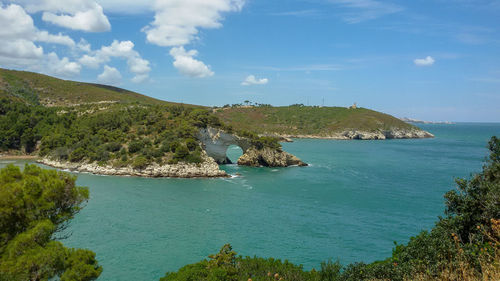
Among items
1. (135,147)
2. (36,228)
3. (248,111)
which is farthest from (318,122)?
(36,228)

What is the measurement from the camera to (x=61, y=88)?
109m

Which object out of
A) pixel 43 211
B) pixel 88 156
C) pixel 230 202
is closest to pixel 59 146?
pixel 88 156

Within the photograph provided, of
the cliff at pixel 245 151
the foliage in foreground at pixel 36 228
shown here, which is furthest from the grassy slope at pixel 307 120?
the foliage in foreground at pixel 36 228

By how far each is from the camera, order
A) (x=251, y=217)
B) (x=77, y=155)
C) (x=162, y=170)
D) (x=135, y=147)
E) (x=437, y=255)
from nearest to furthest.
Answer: (x=437, y=255), (x=251, y=217), (x=162, y=170), (x=135, y=147), (x=77, y=155)

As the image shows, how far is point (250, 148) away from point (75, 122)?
38.4m

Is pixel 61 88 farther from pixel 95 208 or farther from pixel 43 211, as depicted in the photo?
pixel 43 211

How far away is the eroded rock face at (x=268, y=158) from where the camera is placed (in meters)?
59.3

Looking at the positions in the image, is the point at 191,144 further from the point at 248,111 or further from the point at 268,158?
the point at 248,111

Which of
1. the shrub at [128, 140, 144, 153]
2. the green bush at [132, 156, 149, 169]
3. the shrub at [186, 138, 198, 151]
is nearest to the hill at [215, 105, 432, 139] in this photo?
the shrub at [186, 138, 198, 151]

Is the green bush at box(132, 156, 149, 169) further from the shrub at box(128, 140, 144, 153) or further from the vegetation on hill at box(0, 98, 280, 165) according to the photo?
the shrub at box(128, 140, 144, 153)

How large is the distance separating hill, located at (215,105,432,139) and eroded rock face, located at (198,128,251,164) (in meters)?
67.5

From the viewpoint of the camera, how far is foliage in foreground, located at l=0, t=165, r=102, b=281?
10605mm

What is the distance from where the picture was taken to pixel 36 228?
11180 mm

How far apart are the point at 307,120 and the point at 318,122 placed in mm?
6127
